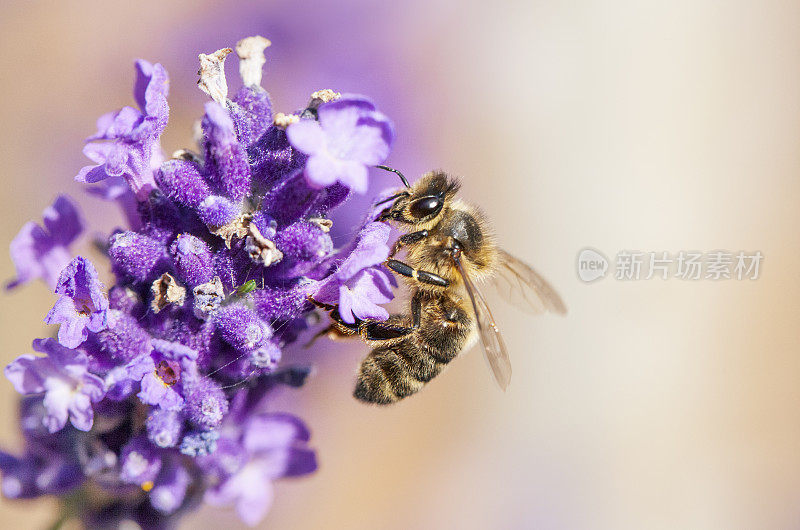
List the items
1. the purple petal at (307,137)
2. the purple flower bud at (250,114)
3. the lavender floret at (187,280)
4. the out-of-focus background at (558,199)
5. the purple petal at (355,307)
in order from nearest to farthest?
1. the purple petal at (307,137)
2. the lavender floret at (187,280)
3. the purple petal at (355,307)
4. the purple flower bud at (250,114)
5. the out-of-focus background at (558,199)

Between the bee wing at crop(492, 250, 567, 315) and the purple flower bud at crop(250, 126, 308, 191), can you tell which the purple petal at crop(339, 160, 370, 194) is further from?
the bee wing at crop(492, 250, 567, 315)

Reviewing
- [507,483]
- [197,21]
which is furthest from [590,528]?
[197,21]

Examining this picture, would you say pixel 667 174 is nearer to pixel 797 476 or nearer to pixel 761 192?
pixel 761 192

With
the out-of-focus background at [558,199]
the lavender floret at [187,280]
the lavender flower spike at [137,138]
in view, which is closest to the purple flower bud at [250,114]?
the lavender floret at [187,280]

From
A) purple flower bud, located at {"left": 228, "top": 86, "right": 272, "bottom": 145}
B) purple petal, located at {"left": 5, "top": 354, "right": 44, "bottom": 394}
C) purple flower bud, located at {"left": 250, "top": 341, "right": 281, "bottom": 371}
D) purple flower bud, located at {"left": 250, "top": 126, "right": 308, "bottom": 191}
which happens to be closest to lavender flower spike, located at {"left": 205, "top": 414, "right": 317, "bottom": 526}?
purple flower bud, located at {"left": 250, "top": 341, "right": 281, "bottom": 371}

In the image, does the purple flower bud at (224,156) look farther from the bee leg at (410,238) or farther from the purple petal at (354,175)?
the bee leg at (410,238)

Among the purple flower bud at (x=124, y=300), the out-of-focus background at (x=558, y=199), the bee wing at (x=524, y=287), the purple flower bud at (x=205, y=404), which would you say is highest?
the out-of-focus background at (x=558, y=199)

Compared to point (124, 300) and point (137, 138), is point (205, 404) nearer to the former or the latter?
point (124, 300)
